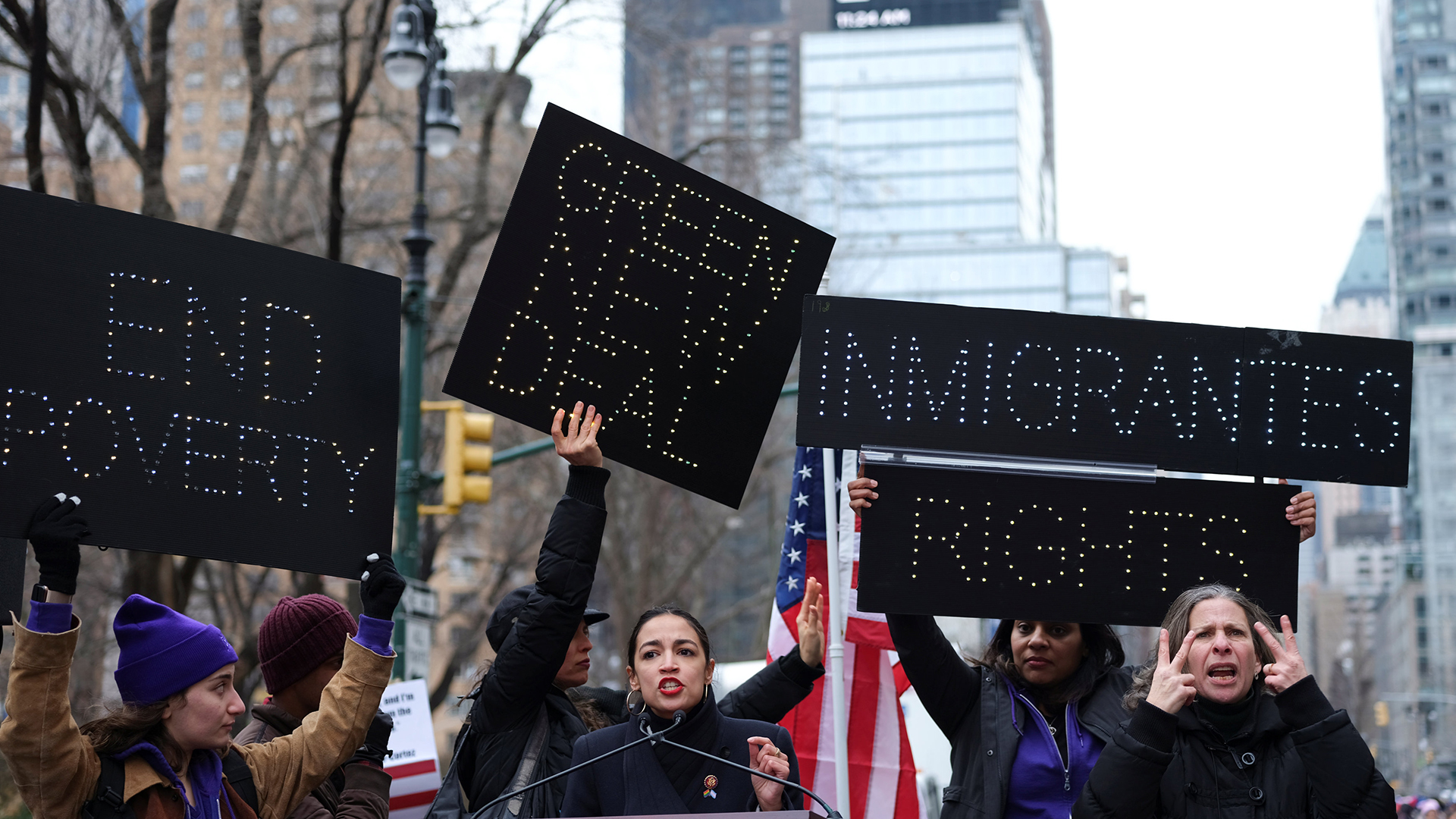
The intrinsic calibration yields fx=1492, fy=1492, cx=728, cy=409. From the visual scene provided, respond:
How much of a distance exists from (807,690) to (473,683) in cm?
125

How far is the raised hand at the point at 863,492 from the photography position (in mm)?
4902

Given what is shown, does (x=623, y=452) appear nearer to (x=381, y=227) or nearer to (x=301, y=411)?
(x=301, y=411)

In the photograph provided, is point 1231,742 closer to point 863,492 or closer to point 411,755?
point 863,492

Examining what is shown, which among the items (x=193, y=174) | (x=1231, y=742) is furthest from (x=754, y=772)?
(x=193, y=174)

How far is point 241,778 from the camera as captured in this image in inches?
161

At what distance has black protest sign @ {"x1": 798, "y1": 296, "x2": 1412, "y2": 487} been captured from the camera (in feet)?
16.2

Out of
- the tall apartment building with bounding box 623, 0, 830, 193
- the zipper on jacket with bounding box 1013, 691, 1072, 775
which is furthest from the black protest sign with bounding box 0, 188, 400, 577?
the tall apartment building with bounding box 623, 0, 830, 193

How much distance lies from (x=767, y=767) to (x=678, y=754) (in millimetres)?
267

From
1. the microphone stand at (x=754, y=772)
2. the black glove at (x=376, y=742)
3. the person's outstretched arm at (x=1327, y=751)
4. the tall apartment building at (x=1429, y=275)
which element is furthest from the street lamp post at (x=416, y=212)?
the tall apartment building at (x=1429, y=275)

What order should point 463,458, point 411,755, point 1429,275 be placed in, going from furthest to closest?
point 1429,275, point 463,458, point 411,755

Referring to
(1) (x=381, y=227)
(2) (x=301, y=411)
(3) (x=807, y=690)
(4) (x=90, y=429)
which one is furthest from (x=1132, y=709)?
(1) (x=381, y=227)

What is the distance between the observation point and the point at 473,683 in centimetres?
Result: 537

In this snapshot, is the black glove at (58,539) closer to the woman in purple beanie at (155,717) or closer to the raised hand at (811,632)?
the woman in purple beanie at (155,717)

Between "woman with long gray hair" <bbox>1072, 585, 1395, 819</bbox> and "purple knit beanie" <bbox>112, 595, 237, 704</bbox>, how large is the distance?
237 cm
